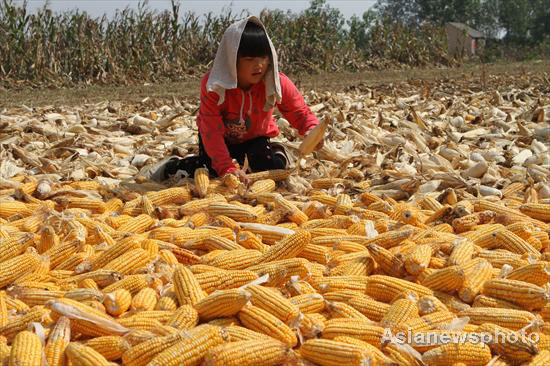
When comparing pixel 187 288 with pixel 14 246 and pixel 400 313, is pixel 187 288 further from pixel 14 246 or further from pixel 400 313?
pixel 14 246

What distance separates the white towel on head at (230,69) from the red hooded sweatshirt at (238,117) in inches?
4.3

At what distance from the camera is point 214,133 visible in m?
4.69

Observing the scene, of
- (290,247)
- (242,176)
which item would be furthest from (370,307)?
(242,176)

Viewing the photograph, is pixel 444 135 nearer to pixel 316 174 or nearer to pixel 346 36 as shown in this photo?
pixel 316 174

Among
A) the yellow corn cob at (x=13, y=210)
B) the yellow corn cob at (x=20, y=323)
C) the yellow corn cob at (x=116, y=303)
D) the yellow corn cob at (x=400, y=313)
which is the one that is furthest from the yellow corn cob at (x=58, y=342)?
the yellow corn cob at (x=13, y=210)

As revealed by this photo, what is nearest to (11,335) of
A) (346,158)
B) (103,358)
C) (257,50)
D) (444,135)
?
(103,358)

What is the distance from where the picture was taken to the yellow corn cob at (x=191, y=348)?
74.2 inches

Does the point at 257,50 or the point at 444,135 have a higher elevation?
the point at 257,50

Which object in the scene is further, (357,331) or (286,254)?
(286,254)

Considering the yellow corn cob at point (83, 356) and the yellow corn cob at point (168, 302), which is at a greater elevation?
the yellow corn cob at point (83, 356)

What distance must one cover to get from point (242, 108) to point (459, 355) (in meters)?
3.23

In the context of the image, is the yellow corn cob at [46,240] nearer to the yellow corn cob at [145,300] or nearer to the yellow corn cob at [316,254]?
the yellow corn cob at [145,300]

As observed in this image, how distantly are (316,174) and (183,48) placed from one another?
14804 millimetres

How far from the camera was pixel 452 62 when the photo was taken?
24.0 metres
